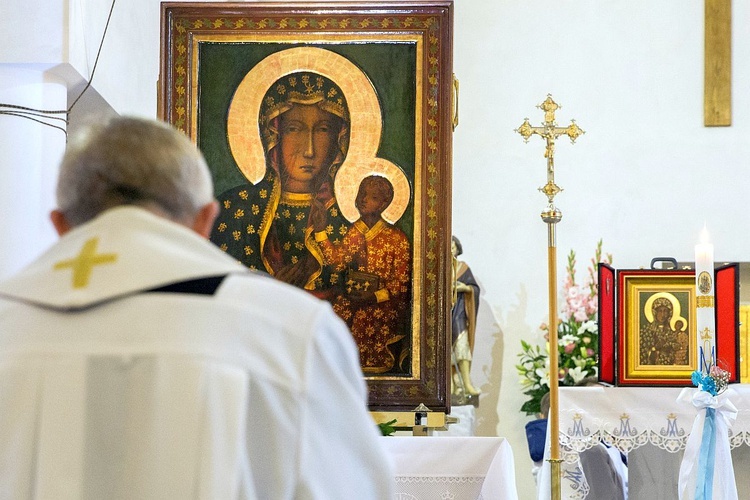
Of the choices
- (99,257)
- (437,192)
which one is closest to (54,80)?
(437,192)

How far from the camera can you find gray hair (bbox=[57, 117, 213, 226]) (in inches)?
66.7

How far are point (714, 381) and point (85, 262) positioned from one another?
129 inches

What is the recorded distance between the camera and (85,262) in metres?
1.66

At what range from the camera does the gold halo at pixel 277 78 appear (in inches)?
209

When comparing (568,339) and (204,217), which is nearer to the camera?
(204,217)

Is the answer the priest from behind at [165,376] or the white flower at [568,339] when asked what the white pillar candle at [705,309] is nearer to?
the priest from behind at [165,376]

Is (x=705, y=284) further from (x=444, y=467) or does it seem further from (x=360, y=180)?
(x=360, y=180)

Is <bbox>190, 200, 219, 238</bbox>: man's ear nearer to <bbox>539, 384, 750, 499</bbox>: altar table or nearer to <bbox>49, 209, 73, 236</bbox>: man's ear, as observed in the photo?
<bbox>49, 209, 73, 236</bbox>: man's ear

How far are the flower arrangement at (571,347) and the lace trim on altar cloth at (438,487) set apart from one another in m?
3.29

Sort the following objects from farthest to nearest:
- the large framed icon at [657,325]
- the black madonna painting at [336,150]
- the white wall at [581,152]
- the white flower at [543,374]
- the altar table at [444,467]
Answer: the white wall at [581,152], the white flower at [543,374], the black madonna painting at [336,150], the large framed icon at [657,325], the altar table at [444,467]

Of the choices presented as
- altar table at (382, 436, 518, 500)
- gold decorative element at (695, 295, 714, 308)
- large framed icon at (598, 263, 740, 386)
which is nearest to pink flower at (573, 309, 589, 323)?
large framed icon at (598, 263, 740, 386)

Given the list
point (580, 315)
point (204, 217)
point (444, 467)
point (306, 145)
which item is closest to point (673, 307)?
point (444, 467)

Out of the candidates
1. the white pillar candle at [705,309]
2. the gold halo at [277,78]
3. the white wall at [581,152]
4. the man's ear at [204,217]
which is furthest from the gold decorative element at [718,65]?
the man's ear at [204,217]

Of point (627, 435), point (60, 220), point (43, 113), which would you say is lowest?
point (627, 435)
